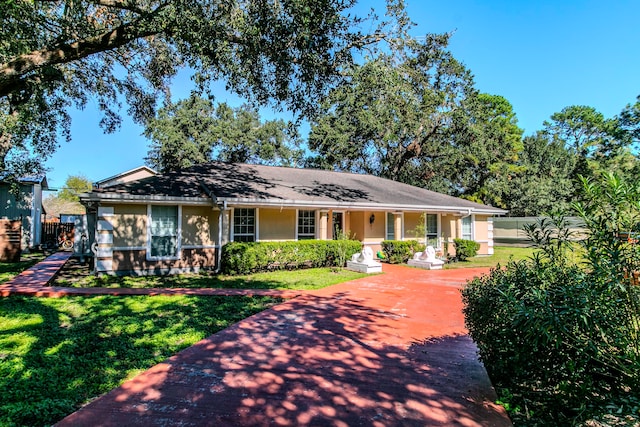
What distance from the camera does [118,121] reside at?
45.7 ft

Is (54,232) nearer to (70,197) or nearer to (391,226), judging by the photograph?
(391,226)

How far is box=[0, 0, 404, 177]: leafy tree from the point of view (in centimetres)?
764

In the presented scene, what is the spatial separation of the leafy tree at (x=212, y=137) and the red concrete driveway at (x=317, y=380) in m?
25.6

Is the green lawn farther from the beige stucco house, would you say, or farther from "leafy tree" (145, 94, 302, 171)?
"leafy tree" (145, 94, 302, 171)

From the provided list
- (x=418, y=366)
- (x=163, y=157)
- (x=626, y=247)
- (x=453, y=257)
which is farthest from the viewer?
(x=163, y=157)

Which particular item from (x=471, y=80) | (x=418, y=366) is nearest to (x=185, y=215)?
(x=418, y=366)

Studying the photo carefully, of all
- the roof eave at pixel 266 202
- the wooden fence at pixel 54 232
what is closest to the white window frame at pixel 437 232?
the roof eave at pixel 266 202

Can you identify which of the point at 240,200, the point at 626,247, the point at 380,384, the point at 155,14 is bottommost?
the point at 380,384

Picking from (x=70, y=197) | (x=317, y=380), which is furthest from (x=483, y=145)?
(x=70, y=197)

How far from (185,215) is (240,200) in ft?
6.97

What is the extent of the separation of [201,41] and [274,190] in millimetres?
7045

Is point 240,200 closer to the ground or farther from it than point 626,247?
farther from it

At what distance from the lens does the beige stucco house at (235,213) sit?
11.5 m

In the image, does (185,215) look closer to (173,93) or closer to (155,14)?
(173,93)
